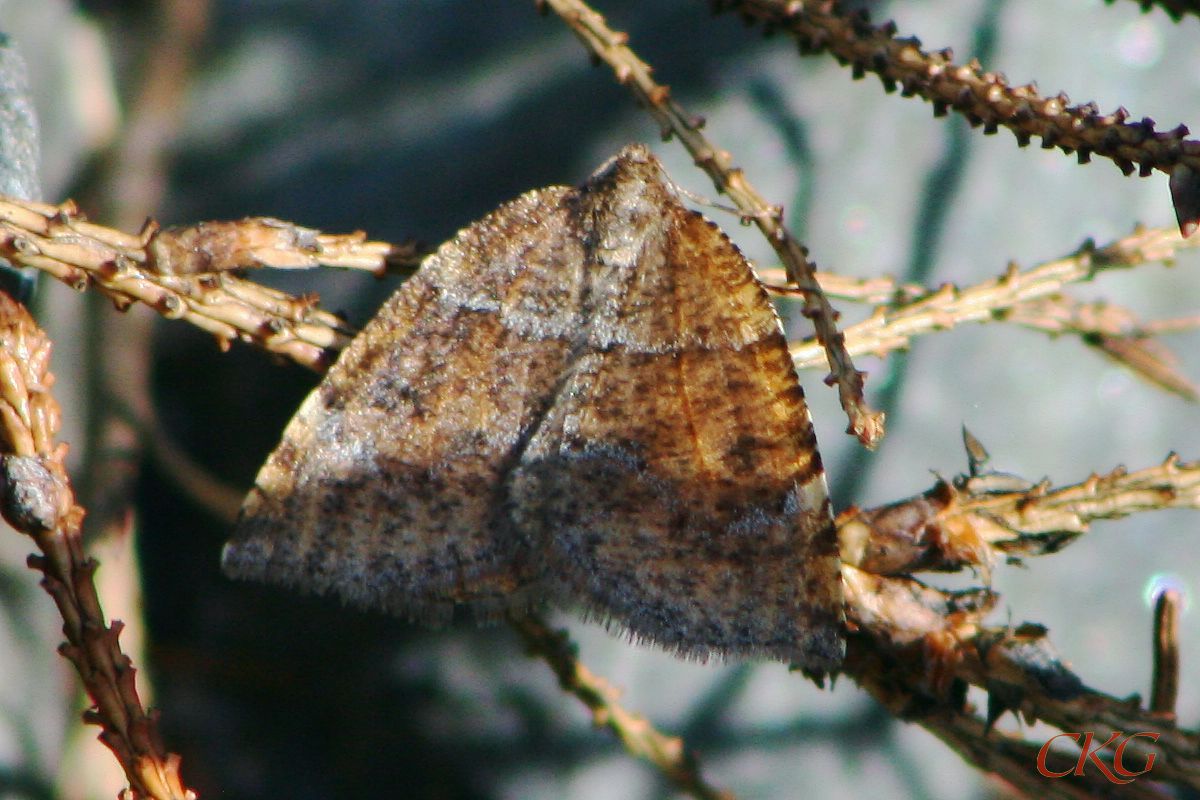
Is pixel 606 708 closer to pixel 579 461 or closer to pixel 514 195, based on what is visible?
pixel 579 461

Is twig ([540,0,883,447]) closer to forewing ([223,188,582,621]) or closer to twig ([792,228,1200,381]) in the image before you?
twig ([792,228,1200,381])

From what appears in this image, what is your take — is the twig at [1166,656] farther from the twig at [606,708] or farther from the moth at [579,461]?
the twig at [606,708]

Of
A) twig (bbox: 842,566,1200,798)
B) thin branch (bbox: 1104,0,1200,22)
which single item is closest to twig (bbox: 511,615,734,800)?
twig (bbox: 842,566,1200,798)

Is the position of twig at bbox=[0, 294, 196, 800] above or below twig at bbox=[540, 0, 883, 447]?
below

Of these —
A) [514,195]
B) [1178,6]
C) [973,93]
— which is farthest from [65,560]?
[1178,6]

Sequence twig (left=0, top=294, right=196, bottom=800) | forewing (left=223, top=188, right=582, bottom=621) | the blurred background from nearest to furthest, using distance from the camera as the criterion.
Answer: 1. twig (left=0, top=294, right=196, bottom=800)
2. forewing (left=223, top=188, right=582, bottom=621)
3. the blurred background

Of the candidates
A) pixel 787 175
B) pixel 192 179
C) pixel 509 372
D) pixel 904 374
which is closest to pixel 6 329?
pixel 509 372
